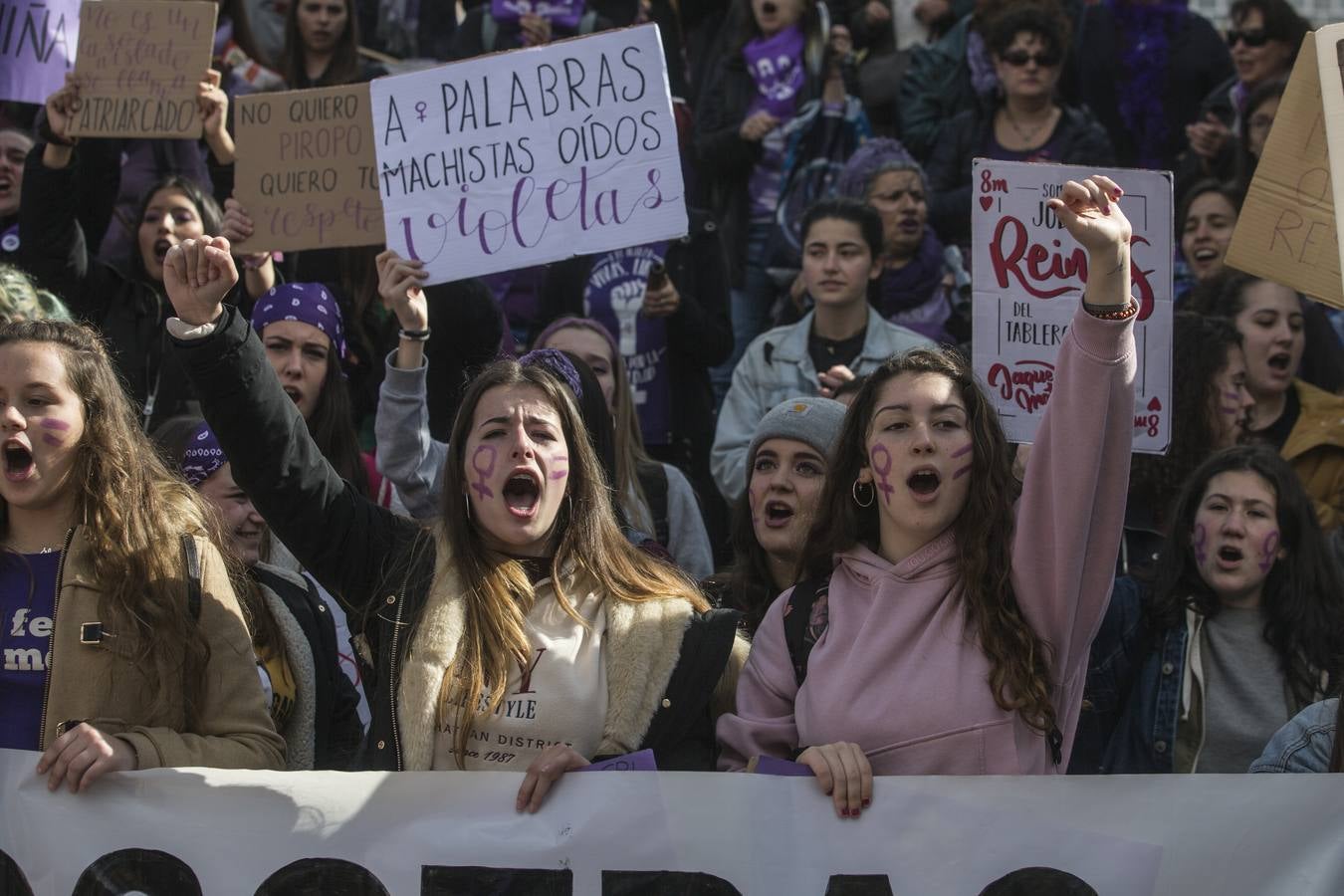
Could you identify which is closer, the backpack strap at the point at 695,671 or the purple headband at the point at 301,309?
the backpack strap at the point at 695,671

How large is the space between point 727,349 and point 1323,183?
280 centimetres

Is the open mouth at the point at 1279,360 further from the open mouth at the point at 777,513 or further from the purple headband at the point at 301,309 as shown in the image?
the purple headband at the point at 301,309

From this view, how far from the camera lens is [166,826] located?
3.63 meters

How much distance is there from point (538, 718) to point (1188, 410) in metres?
3.17

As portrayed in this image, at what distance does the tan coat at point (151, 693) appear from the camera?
366 centimetres

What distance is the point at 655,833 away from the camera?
357 centimetres

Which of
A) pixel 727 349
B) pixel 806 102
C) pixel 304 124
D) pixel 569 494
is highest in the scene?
pixel 806 102

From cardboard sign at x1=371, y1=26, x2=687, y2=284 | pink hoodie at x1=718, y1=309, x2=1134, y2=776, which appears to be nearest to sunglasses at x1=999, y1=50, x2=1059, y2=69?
cardboard sign at x1=371, y1=26, x2=687, y2=284

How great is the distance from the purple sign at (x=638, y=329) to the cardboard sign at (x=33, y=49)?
218cm

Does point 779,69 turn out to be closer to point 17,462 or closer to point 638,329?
point 638,329

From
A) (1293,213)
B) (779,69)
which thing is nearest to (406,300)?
(1293,213)

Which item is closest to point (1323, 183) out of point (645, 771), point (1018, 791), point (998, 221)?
point (998, 221)

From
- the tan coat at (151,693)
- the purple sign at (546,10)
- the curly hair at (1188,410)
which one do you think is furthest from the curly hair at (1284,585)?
the purple sign at (546,10)

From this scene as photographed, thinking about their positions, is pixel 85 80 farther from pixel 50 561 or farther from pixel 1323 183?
pixel 1323 183
